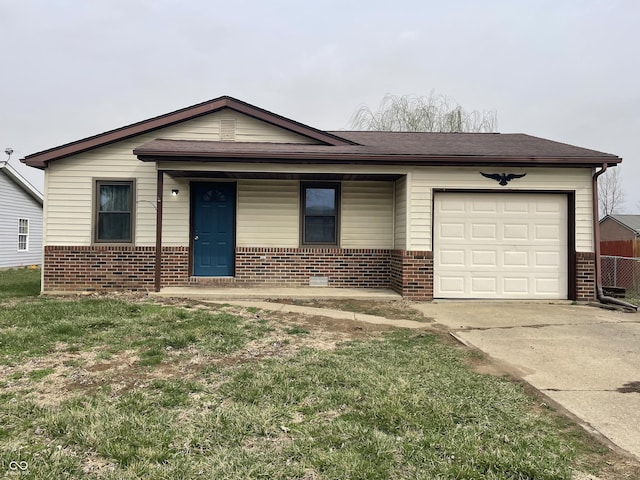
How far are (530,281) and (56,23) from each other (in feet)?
64.9

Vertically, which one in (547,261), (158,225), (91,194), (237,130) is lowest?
(547,261)

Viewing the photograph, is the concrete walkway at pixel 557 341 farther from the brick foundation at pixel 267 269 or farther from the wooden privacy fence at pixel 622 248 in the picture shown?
the wooden privacy fence at pixel 622 248

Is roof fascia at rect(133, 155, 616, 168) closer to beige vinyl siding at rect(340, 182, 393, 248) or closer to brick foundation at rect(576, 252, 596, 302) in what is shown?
beige vinyl siding at rect(340, 182, 393, 248)

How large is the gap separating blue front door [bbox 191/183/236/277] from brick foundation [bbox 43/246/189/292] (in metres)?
1.18

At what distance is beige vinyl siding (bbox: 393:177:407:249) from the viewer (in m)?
8.57

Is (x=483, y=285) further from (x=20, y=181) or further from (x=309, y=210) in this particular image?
(x=20, y=181)

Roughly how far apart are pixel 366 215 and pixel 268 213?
2318 millimetres

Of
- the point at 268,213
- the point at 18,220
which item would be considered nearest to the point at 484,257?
the point at 268,213

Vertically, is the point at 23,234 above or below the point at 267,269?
above

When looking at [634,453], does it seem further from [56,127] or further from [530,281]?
[56,127]

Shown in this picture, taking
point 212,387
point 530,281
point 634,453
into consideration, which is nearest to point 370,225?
point 530,281

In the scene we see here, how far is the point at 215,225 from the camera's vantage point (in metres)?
9.62

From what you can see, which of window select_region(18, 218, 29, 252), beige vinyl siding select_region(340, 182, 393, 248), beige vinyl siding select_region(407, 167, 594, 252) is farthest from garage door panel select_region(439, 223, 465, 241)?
window select_region(18, 218, 29, 252)

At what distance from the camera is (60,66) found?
65.0 ft
